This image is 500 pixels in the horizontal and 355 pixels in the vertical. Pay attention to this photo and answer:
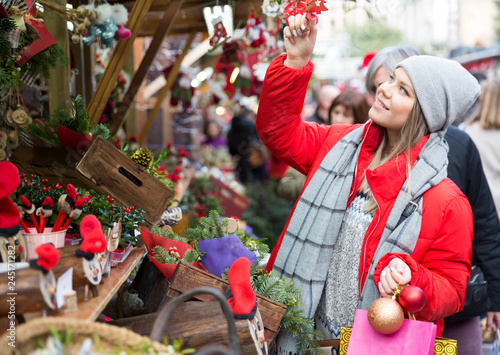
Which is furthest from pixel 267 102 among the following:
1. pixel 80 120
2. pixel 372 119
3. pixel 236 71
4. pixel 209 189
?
pixel 209 189

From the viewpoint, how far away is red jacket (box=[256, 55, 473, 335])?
5.35ft

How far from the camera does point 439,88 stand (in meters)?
1.74

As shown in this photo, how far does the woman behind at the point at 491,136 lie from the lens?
11.5 feet

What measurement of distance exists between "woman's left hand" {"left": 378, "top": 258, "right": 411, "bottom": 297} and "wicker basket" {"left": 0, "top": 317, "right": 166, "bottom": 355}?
80 centimetres

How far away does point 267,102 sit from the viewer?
192 centimetres

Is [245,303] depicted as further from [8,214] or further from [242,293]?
[8,214]

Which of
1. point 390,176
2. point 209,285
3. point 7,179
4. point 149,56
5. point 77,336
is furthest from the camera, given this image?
point 149,56

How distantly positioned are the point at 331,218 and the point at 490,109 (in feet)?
7.42

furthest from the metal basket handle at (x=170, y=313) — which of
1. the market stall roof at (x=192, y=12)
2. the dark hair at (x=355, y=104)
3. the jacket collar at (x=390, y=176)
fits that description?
the dark hair at (x=355, y=104)

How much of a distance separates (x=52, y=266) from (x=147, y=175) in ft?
2.88

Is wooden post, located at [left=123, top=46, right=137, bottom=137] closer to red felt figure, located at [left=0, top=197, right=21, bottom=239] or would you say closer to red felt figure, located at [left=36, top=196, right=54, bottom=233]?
red felt figure, located at [left=36, top=196, right=54, bottom=233]

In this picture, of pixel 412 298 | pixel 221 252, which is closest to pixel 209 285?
pixel 221 252

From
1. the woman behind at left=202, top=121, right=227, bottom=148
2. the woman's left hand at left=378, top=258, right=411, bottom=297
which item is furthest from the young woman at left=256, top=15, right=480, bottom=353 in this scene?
the woman behind at left=202, top=121, right=227, bottom=148

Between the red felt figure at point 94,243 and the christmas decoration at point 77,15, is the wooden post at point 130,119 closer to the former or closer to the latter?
the christmas decoration at point 77,15
